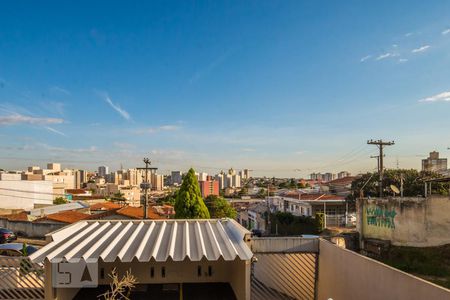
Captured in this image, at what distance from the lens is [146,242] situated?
630 centimetres

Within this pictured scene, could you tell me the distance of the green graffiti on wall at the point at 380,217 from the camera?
13.2 meters

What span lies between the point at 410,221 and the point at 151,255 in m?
10.6

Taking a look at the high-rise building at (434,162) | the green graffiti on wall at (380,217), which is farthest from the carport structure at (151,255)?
the high-rise building at (434,162)

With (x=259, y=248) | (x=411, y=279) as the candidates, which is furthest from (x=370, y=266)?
(x=259, y=248)

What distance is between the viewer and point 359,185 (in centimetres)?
3378

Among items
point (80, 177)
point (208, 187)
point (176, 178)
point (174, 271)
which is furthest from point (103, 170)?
point (174, 271)

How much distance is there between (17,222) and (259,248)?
58.1 ft

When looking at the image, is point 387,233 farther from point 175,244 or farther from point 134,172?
point 134,172

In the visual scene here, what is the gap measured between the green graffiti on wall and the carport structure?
804 centimetres

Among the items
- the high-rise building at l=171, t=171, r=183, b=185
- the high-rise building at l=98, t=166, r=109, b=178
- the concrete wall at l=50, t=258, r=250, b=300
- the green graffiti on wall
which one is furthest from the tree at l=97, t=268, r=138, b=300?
the high-rise building at l=98, t=166, r=109, b=178

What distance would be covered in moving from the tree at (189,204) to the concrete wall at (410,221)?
23.6 ft

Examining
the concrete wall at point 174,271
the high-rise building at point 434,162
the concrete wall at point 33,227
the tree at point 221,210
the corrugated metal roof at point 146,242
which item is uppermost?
the high-rise building at point 434,162

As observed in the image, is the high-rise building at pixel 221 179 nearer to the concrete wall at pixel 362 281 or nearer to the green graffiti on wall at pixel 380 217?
the green graffiti on wall at pixel 380 217

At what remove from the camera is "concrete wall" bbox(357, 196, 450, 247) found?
1155 cm
